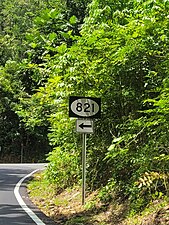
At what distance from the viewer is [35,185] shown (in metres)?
16.2

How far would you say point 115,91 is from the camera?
10109mm

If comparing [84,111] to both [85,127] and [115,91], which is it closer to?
[85,127]

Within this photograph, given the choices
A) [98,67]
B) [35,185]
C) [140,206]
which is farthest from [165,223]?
[35,185]

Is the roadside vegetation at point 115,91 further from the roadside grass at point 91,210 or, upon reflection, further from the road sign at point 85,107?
the road sign at point 85,107

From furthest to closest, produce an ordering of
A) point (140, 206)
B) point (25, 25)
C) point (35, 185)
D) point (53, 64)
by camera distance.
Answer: point (25, 25) → point (35, 185) → point (53, 64) → point (140, 206)

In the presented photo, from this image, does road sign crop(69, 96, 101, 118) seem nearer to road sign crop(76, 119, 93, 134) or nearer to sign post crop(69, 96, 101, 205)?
sign post crop(69, 96, 101, 205)

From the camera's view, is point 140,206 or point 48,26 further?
point 48,26

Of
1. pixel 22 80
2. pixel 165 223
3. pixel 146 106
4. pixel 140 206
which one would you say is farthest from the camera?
pixel 22 80

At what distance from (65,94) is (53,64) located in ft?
2.53

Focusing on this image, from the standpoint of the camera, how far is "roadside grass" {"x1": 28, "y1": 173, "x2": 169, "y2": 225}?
800cm

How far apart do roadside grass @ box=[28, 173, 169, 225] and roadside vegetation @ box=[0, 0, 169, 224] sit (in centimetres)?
17

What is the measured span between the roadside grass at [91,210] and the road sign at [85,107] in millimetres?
1918

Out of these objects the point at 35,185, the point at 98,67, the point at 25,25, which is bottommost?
the point at 35,185

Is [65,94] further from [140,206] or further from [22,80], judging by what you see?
[22,80]
